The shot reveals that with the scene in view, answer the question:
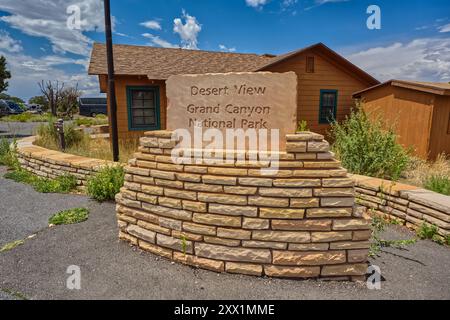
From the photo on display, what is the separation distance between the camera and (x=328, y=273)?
260 cm

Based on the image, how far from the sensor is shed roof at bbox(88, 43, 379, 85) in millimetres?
9797

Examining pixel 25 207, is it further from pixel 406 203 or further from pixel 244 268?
pixel 406 203

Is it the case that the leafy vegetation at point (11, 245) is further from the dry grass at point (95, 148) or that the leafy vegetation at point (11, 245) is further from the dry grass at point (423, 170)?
the dry grass at point (423, 170)

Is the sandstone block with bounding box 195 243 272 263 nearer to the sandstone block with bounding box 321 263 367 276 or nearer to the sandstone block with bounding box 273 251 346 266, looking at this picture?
the sandstone block with bounding box 273 251 346 266

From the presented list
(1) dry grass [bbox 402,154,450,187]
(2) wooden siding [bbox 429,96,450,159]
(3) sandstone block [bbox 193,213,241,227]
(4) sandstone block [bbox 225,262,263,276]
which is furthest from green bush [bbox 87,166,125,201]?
(2) wooden siding [bbox 429,96,450,159]

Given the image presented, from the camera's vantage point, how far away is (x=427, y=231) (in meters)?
3.45

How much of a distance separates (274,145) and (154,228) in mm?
1620

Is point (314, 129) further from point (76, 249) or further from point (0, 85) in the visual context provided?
point (0, 85)

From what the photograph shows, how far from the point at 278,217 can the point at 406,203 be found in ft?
7.80

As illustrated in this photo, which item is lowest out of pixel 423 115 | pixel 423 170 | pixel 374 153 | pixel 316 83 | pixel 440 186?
pixel 423 170

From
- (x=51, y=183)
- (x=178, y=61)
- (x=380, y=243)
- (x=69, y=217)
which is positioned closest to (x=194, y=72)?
(x=178, y=61)

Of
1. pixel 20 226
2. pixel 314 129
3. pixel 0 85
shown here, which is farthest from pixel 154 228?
pixel 0 85

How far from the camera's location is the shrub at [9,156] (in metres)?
7.06
